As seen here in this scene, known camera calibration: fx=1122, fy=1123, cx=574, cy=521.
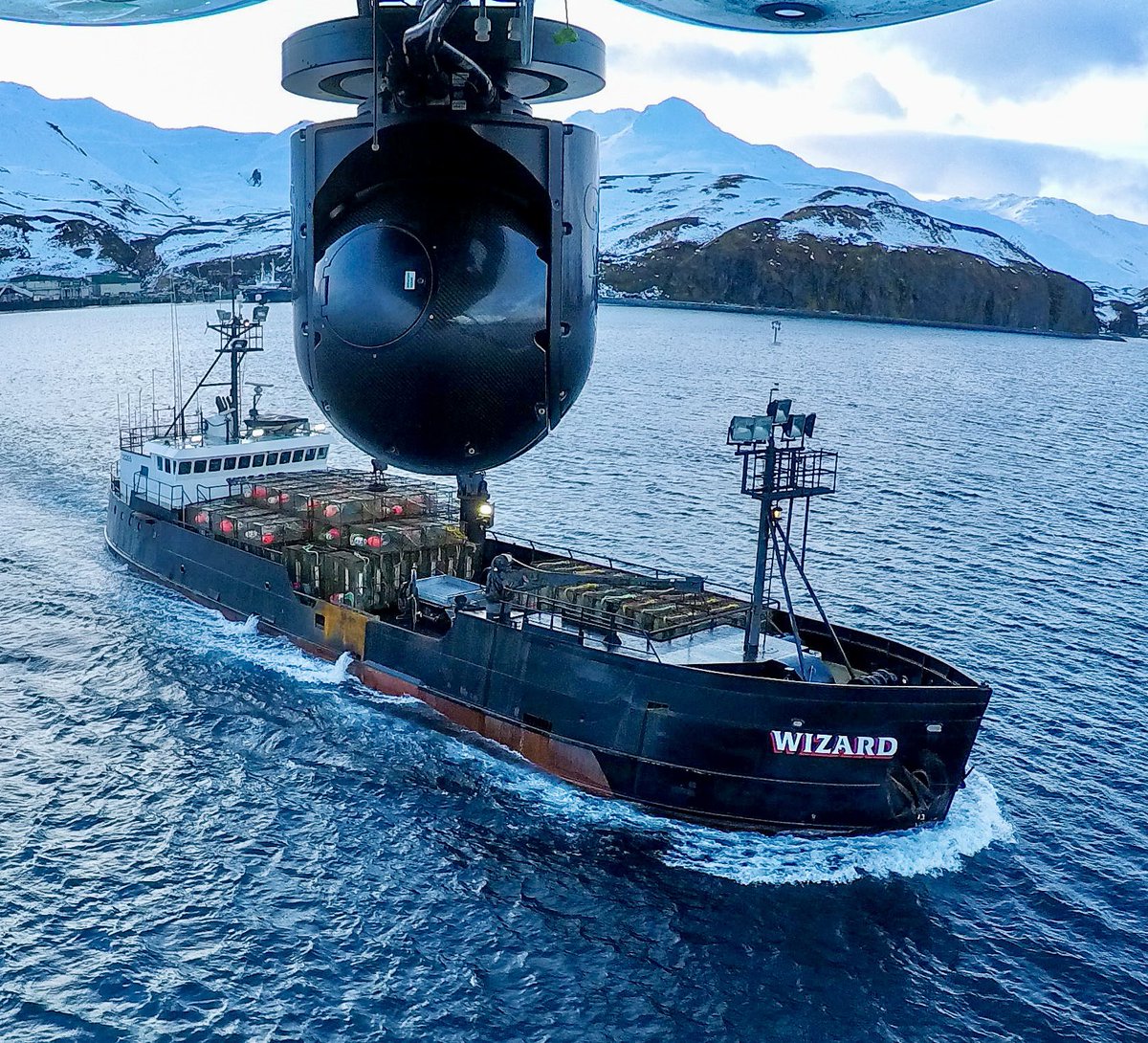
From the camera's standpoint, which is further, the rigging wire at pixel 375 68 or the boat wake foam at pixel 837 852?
the boat wake foam at pixel 837 852

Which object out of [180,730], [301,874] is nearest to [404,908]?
[301,874]

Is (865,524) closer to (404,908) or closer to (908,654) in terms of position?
(908,654)

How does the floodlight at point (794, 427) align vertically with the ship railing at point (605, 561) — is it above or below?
above

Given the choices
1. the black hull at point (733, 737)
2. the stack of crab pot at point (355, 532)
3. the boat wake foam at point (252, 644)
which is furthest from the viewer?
the stack of crab pot at point (355, 532)

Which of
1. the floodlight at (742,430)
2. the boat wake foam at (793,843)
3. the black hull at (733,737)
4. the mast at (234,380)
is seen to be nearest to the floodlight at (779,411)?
the floodlight at (742,430)

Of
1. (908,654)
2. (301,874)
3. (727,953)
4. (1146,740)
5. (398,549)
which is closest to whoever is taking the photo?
(727,953)

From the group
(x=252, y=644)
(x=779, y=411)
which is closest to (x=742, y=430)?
(x=779, y=411)

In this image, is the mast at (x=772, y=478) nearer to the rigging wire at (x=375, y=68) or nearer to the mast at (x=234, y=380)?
the rigging wire at (x=375, y=68)
